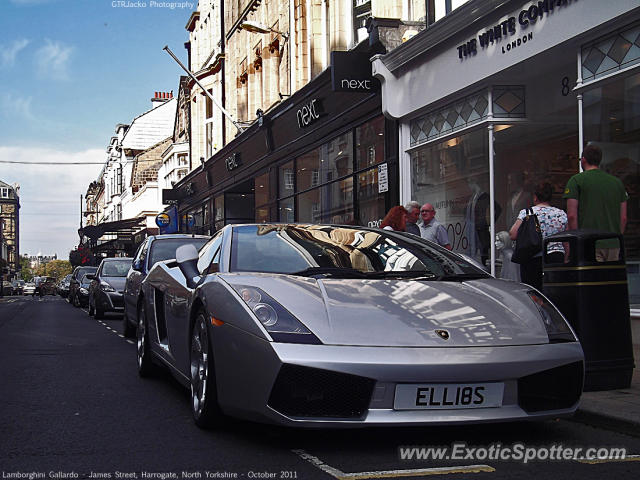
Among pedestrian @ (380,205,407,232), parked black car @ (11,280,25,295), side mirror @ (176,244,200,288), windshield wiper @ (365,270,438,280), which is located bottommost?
parked black car @ (11,280,25,295)

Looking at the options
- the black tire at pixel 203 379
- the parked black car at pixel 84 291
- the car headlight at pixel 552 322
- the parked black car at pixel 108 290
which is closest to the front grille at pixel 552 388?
the car headlight at pixel 552 322

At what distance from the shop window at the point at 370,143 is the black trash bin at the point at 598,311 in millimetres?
9633

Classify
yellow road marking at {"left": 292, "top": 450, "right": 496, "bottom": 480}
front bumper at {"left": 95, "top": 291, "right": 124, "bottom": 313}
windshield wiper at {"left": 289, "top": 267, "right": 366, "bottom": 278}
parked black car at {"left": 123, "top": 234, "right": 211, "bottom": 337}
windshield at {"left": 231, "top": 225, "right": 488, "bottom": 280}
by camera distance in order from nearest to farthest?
yellow road marking at {"left": 292, "top": 450, "right": 496, "bottom": 480}, windshield wiper at {"left": 289, "top": 267, "right": 366, "bottom": 278}, windshield at {"left": 231, "top": 225, "right": 488, "bottom": 280}, parked black car at {"left": 123, "top": 234, "right": 211, "bottom": 337}, front bumper at {"left": 95, "top": 291, "right": 124, "bottom": 313}

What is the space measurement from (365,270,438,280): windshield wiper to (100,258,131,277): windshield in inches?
580

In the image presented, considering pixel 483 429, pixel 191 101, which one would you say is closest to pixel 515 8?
pixel 483 429

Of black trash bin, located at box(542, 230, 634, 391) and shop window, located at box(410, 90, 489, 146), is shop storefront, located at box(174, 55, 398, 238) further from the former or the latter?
black trash bin, located at box(542, 230, 634, 391)

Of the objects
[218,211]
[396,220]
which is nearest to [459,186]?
[396,220]

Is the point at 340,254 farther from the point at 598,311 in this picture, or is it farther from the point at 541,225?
the point at 541,225

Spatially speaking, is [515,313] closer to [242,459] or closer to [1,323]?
[242,459]

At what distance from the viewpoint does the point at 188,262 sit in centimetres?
585

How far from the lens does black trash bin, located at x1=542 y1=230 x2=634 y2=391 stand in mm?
6004

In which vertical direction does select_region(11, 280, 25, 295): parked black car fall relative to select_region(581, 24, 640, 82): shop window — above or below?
below

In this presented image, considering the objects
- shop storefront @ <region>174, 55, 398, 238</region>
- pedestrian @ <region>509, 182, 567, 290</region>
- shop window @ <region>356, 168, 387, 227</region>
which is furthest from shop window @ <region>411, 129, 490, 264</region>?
pedestrian @ <region>509, 182, 567, 290</region>

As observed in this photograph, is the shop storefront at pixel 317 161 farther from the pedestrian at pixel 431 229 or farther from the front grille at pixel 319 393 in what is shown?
the front grille at pixel 319 393
